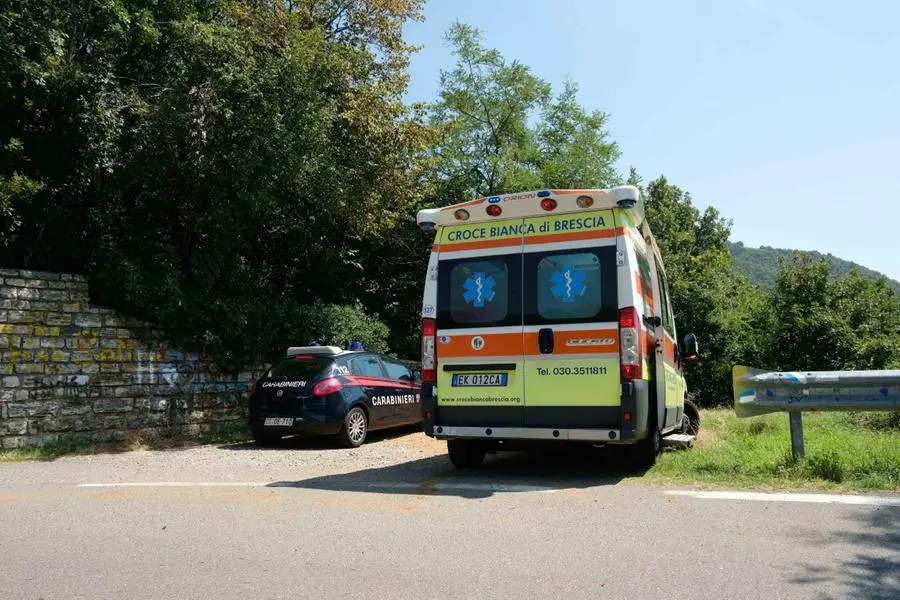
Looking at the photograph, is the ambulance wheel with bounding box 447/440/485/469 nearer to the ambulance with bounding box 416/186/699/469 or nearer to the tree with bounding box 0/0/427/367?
the ambulance with bounding box 416/186/699/469

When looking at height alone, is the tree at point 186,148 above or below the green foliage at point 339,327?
above

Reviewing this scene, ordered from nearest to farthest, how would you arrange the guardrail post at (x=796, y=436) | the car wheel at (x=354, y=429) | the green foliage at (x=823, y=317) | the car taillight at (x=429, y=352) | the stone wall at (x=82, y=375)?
the guardrail post at (x=796, y=436) → the car taillight at (x=429, y=352) → the stone wall at (x=82, y=375) → the car wheel at (x=354, y=429) → the green foliage at (x=823, y=317)

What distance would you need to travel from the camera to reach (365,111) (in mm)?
15188

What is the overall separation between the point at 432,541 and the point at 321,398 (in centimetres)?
651

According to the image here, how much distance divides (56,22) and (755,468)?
39.9 ft

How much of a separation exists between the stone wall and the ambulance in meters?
6.92

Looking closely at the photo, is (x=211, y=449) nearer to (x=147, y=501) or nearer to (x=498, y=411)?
(x=147, y=501)

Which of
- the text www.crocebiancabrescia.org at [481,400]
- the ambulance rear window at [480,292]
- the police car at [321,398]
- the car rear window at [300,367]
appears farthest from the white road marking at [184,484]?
the car rear window at [300,367]

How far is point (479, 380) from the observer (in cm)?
788

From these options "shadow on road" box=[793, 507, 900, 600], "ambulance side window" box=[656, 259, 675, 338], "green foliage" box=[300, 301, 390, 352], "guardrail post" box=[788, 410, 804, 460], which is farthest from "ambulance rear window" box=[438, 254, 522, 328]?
"green foliage" box=[300, 301, 390, 352]

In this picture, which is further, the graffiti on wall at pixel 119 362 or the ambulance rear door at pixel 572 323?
the graffiti on wall at pixel 119 362

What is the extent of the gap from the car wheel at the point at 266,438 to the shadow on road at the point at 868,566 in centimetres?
853

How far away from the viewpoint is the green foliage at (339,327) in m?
15.4

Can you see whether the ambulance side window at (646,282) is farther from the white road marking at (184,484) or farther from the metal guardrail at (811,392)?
the white road marking at (184,484)
